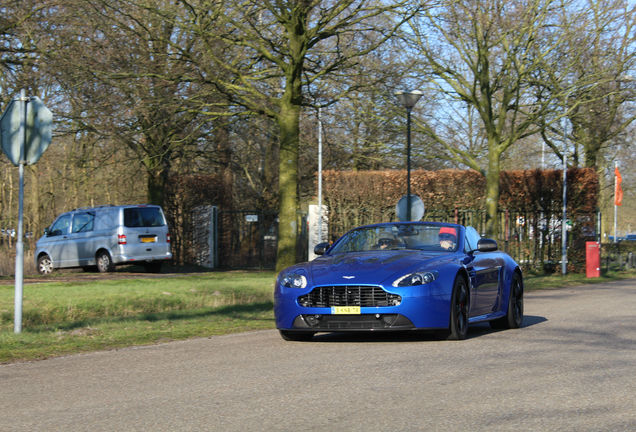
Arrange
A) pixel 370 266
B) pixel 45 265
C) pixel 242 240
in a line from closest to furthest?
pixel 370 266 < pixel 45 265 < pixel 242 240

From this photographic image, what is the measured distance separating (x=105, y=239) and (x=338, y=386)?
69.5 feet

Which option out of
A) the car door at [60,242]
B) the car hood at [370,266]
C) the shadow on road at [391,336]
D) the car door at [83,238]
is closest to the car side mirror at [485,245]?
the car hood at [370,266]

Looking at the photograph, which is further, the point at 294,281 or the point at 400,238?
the point at 400,238

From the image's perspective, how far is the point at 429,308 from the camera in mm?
10102

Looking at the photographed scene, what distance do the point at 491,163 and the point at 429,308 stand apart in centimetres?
2107

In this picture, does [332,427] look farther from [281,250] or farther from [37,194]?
[37,194]

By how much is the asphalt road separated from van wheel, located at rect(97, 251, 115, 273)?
1684cm

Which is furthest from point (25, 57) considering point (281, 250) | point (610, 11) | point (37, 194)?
point (610, 11)

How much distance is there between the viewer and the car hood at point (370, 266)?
33.4 feet

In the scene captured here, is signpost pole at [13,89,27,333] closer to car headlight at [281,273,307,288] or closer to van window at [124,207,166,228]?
car headlight at [281,273,307,288]

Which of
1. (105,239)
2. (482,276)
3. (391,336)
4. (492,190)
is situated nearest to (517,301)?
(482,276)

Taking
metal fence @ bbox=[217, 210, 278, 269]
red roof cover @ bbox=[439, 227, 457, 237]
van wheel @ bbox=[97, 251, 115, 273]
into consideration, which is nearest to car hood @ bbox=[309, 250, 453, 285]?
red roof cover @ bbox=[439, 227, 457, 237]

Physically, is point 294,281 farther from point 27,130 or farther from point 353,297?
point 27,130

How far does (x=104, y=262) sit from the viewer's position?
27562mm
